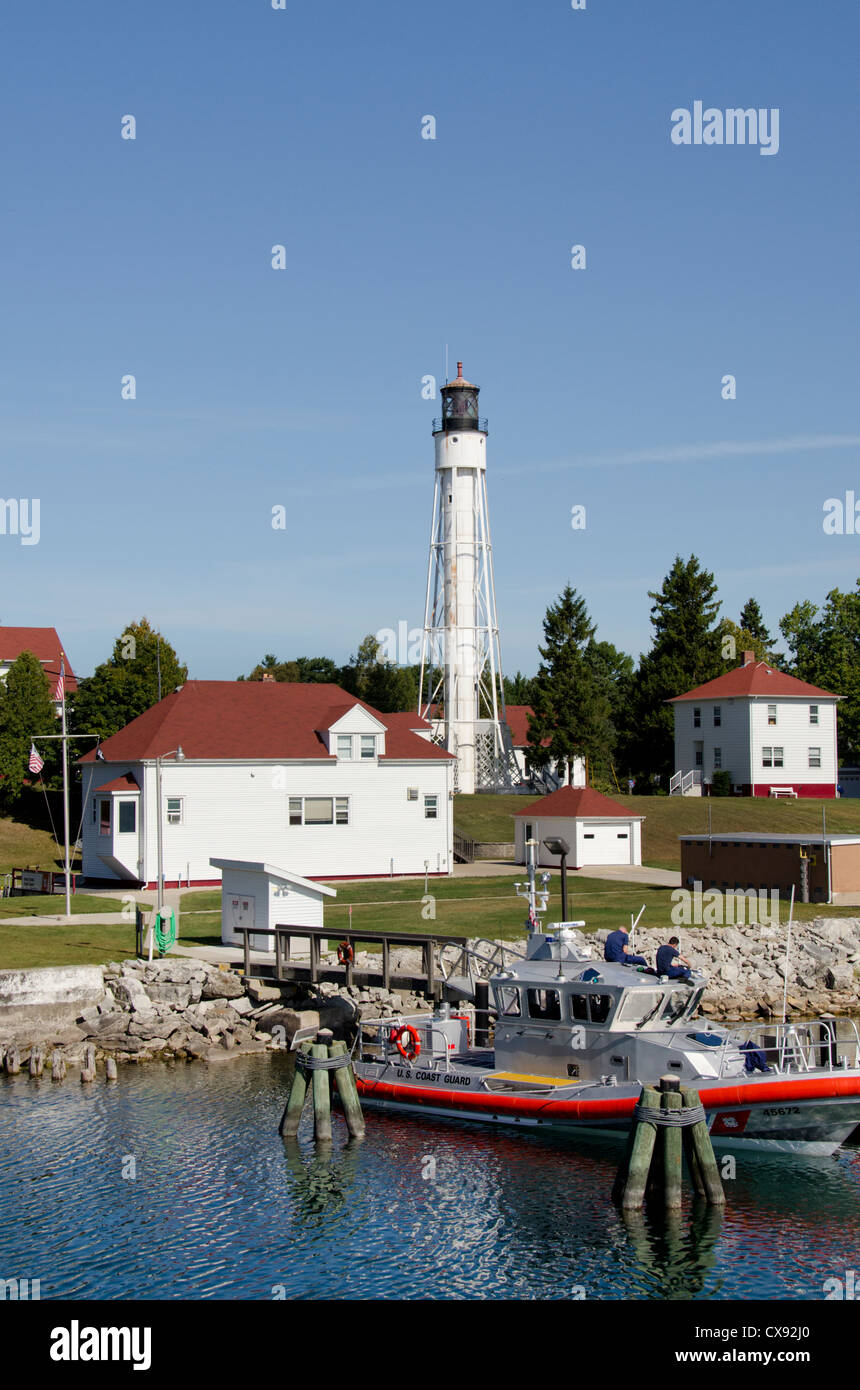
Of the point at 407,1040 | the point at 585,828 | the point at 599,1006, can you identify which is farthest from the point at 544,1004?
the point at 585,828

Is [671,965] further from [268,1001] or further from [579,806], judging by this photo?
[579,806]

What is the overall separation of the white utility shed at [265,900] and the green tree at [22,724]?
1341 inches

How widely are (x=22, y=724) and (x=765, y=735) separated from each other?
3922cm

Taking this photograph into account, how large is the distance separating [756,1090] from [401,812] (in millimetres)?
30568

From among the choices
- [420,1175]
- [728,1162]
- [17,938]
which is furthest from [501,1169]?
[17,938]

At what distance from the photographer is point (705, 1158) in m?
21.3

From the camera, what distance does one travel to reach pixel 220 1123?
25.5 m

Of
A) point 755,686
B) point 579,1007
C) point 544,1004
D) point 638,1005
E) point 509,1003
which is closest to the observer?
point 638,1005

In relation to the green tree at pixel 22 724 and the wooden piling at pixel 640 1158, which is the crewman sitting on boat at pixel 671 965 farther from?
the green tree at pixel 22 724

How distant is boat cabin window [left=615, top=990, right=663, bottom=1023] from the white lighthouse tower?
5131 cm

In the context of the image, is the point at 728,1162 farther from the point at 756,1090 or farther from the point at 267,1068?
the point at 267,1068

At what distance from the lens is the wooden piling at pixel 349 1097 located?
2541 centimetres

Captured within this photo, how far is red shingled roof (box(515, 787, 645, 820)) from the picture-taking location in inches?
2157

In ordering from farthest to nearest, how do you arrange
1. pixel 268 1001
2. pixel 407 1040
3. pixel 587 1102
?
pixel 268 1001
pixel 407 1040
pixel 587 1102
